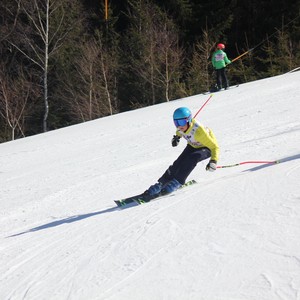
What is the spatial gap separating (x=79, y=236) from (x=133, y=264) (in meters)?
1.24

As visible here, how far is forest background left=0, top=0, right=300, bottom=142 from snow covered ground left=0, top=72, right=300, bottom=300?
57.8ft

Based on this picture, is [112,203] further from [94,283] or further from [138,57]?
[138,57]

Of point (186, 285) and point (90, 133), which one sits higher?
point (90, 133)

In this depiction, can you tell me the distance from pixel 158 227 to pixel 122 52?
85.0 feet

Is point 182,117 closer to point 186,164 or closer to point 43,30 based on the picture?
point 186,164

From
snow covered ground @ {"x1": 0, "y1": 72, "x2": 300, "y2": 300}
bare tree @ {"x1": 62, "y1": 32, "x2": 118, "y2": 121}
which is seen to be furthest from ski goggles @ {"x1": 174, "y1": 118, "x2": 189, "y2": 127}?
bare tree @ {"x1": 62, "y1": 32, "x2": 118, "y2": 121}

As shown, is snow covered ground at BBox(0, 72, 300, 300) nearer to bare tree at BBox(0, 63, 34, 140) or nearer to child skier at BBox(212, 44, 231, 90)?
child skier at BBox(212, 44, 231, 90)

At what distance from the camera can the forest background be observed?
25.8 meters

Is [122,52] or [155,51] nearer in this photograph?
[155,51]

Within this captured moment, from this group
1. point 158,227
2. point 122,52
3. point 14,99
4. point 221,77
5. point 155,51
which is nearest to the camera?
point 158,227

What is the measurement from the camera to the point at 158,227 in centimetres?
421

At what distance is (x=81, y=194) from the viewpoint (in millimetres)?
6820

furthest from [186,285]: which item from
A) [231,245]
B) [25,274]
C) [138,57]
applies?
[138,57]

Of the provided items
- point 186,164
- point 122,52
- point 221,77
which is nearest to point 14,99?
point 122,52
